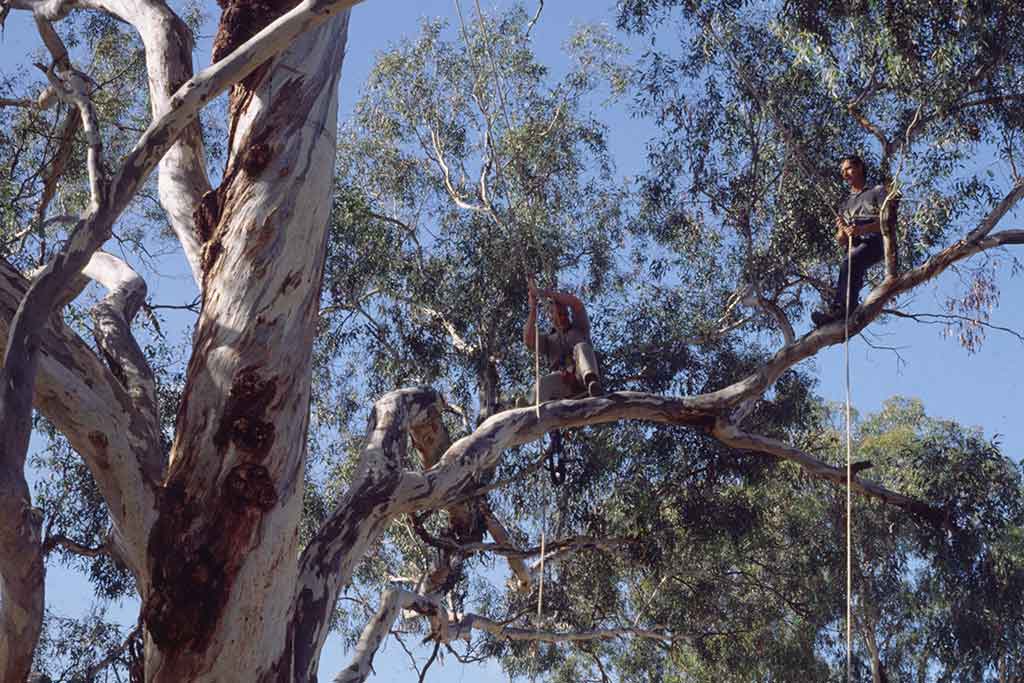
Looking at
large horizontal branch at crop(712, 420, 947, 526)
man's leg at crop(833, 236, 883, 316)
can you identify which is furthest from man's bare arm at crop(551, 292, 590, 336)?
man's leg at crop(833, 236, 883, 316)

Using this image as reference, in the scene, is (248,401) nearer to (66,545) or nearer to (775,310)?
(66,545)

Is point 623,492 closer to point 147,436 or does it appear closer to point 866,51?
point 866,51

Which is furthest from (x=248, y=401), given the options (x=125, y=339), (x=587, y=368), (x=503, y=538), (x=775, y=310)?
(x=503, y=538)

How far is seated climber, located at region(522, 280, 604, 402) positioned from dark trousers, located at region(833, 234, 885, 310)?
4.37 feet

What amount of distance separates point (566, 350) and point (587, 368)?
0.75ft

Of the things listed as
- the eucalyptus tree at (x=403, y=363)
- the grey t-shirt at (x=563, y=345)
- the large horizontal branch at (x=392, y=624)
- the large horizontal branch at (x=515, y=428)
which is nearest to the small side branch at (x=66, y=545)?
the eucalyptus tree at (x=403, y=363)

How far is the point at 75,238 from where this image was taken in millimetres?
3244

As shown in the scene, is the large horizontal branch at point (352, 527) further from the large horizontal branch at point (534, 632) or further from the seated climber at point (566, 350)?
the large horizontal branch at point (534, 632)

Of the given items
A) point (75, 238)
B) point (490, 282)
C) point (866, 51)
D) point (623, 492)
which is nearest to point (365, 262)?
point (490, 282)

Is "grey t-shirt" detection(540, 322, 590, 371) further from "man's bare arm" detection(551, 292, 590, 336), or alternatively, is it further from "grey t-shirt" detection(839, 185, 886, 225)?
"grey t-shirt" detection(839, 185, 886, 225)

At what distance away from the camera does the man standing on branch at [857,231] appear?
6.58m

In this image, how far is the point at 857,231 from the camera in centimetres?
665

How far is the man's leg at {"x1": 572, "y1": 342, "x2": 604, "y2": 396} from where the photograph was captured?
6.05 m

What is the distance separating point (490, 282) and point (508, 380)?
2.41 ft
